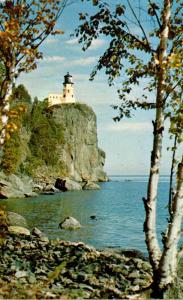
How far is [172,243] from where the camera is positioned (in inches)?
428

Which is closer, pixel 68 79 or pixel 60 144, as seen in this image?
pixel 60 144

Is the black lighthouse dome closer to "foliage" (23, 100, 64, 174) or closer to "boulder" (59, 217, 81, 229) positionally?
"foliage" (23, 100, 64, 174)

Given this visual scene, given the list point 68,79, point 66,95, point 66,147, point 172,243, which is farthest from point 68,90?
point 172,243

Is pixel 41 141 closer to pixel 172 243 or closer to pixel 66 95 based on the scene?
pixel 66 95

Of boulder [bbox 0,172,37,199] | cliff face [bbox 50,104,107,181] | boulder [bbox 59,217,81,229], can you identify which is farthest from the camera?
cliff face [bbox 50,104,107,181]

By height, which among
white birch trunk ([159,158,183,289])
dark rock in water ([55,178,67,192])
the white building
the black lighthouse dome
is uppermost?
the black lighthouse dome

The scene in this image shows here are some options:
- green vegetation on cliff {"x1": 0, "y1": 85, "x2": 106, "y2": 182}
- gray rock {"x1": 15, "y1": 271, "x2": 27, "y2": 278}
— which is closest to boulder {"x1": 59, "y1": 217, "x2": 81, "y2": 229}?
gray rock {"x1": 15, "y1": 271, "x2": 27, "y2": 278}

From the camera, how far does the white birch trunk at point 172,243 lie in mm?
10812

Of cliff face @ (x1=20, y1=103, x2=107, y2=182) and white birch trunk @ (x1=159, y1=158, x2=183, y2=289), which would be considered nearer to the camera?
white birch trunk @ (x1=159, y1=158, x2=183, y2=289)

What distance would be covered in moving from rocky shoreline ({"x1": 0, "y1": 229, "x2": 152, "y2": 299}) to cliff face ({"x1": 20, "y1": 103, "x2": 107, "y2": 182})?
99808mm

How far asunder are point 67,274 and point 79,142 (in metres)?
146

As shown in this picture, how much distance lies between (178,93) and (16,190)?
66144 mm

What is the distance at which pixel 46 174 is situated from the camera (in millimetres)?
128000

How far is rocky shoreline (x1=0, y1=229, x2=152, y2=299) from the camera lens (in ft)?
35.4
